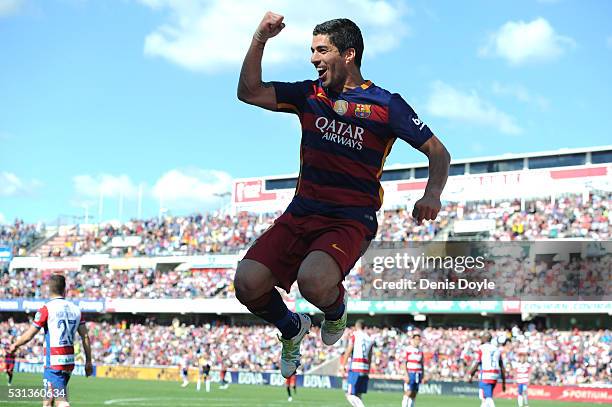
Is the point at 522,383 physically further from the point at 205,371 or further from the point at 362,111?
the point at 362,111

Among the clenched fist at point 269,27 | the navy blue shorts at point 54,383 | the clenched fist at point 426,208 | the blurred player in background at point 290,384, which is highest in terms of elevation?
the clenched fist at point 269,27

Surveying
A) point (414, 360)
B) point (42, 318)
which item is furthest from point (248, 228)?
point (42, 318)

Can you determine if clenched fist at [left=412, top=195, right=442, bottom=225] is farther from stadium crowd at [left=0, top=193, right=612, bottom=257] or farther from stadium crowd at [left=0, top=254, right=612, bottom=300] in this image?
stadium crowd at [left=0, top=193, right=612, bottom=257]

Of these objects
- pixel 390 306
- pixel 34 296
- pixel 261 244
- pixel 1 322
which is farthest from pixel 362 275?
pixel 261 244

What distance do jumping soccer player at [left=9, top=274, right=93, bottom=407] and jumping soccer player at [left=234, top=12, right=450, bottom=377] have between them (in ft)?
20.3

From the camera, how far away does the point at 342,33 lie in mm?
7234

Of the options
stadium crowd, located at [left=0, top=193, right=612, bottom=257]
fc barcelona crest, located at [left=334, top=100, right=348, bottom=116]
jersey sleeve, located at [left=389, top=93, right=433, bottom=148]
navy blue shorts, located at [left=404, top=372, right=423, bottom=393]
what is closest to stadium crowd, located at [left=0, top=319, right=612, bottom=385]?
stadium crowd, located at [left=0, top=193, right=612, bottom=257]

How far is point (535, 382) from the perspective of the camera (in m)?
38.9

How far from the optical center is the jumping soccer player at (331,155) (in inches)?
285

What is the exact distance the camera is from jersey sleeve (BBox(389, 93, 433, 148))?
284 inches

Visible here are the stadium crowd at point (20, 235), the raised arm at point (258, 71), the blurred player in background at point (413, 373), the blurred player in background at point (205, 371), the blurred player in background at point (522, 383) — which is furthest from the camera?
the stadium crowd at point (20, 235)

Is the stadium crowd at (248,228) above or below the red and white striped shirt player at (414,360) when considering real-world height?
above

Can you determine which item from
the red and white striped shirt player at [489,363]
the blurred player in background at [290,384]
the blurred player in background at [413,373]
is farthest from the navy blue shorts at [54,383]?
the blurred player in background at [290,384]

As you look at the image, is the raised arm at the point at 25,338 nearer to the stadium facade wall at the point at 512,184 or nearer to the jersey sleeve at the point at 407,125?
the jersey sleeve at the point at 407,125
